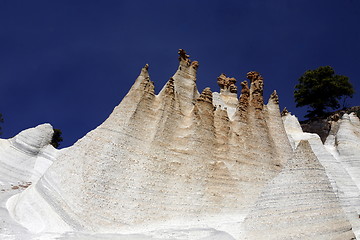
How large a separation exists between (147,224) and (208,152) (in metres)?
4.82

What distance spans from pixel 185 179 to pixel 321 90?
2892 cm

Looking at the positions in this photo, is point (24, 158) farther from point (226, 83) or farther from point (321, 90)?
point (321, 90)

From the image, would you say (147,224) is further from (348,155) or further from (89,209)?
(348,155)

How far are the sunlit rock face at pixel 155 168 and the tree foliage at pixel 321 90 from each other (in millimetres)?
21560

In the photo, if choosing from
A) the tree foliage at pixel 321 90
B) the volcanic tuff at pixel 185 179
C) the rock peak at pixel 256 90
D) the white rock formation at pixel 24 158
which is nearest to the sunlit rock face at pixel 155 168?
the volcanic tuff at pixel 185 179

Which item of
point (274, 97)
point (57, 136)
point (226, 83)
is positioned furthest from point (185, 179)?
point (57, 136)

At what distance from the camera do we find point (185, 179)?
533 inches

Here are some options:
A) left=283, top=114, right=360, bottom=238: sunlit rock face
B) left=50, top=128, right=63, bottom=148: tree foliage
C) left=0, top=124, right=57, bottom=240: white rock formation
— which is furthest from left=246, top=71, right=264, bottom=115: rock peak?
left=50, top=128, right=63, bottom=148: tree foliage

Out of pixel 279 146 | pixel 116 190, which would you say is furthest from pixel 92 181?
pixel 279 146

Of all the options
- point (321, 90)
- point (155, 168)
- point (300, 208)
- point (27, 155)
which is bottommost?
point (300, 208)

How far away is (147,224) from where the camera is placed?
37.4ft

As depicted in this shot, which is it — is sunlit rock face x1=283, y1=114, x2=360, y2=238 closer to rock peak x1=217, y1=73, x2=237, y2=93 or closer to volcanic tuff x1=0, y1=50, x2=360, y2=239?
volcanic tuff x1=0, y1=50, x2=360, y2=239

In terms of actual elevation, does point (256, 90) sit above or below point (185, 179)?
above

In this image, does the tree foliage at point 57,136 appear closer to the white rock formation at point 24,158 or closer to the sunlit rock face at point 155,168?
the white rock formation at point 24,158
